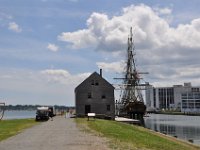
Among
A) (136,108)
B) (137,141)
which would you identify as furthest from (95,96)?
(137,141)

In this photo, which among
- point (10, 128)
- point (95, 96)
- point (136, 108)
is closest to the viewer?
point (10, 128)

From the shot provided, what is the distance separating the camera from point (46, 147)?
25.2 metres

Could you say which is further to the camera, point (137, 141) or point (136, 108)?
point (136, 108)

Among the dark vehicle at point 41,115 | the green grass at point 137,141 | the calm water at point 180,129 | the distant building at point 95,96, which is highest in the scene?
the distant building at point 95,96

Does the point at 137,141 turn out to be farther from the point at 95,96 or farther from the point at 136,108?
the point at 136,108

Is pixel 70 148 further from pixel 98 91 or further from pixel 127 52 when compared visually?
pixel 127 52

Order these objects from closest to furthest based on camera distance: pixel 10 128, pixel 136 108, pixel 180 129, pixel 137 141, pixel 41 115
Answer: pixel 137 141, pixel 10 128, pixel 41 115, pixel 180 129, pixel 136 108

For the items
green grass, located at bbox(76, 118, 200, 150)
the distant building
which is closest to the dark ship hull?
→ the distant building

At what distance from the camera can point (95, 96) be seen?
9125cm

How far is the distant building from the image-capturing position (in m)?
91.1

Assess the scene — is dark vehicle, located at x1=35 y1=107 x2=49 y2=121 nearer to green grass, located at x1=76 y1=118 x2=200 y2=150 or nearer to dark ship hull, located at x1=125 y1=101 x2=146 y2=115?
green grass, located at x1=76 y1=118 x2=200 y2=150

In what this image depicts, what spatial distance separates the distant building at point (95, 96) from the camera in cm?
9106

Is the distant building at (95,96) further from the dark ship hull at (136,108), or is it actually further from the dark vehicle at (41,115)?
the dark ship hull at (136,108)

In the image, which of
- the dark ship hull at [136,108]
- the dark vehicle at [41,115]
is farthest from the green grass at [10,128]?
the dark ship hull at [136,108]
